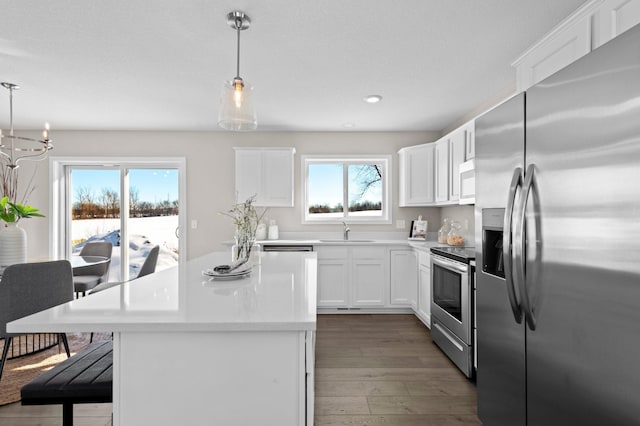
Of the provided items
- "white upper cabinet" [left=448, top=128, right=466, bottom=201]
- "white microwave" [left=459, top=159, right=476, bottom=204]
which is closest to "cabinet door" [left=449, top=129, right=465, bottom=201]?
"white upper cabinet" [left=448, top=128, right=466, bottom=201]

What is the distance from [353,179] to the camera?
15.5 ft

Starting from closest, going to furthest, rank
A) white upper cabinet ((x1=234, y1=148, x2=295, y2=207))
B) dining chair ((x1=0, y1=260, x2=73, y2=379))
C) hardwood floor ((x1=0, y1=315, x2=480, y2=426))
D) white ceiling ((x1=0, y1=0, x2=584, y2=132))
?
white ceiling ((x1=0, y1=0, x2=584, y2=132)), hardwood floor ((x1=0, y1=315, x2=480, y2=426)), dining chair ((x1=0, y1=260, x2=73, y2=379)), white upper cabinet ((x1=234, y1=148, x2=295, y2=207))

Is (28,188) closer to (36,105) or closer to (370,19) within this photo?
(36,105)

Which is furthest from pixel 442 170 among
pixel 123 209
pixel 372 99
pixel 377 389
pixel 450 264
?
pixel 123 209

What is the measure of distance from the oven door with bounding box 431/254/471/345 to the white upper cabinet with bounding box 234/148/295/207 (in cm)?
208

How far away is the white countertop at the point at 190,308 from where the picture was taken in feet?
3.25

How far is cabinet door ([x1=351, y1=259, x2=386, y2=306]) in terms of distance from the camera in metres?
4.05

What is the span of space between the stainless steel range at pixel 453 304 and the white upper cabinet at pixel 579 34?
1.33 m

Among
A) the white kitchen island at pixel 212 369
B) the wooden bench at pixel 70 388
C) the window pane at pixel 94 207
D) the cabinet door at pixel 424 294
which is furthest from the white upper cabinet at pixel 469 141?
the window pane at pixel 94 207

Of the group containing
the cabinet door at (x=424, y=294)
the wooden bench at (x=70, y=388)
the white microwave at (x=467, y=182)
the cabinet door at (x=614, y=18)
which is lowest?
the cabinet door at (x=424, y=294)

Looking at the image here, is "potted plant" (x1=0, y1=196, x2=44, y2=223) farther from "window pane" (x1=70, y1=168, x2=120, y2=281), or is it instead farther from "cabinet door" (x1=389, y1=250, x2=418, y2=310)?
"cabinet door" (x1=389, y1=250, x2=418, y2=310)

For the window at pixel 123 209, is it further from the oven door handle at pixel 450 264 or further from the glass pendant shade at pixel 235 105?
the oven door handle at pixel 450 264

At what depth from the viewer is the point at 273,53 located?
238cm

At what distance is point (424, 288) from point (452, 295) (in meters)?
0.88
